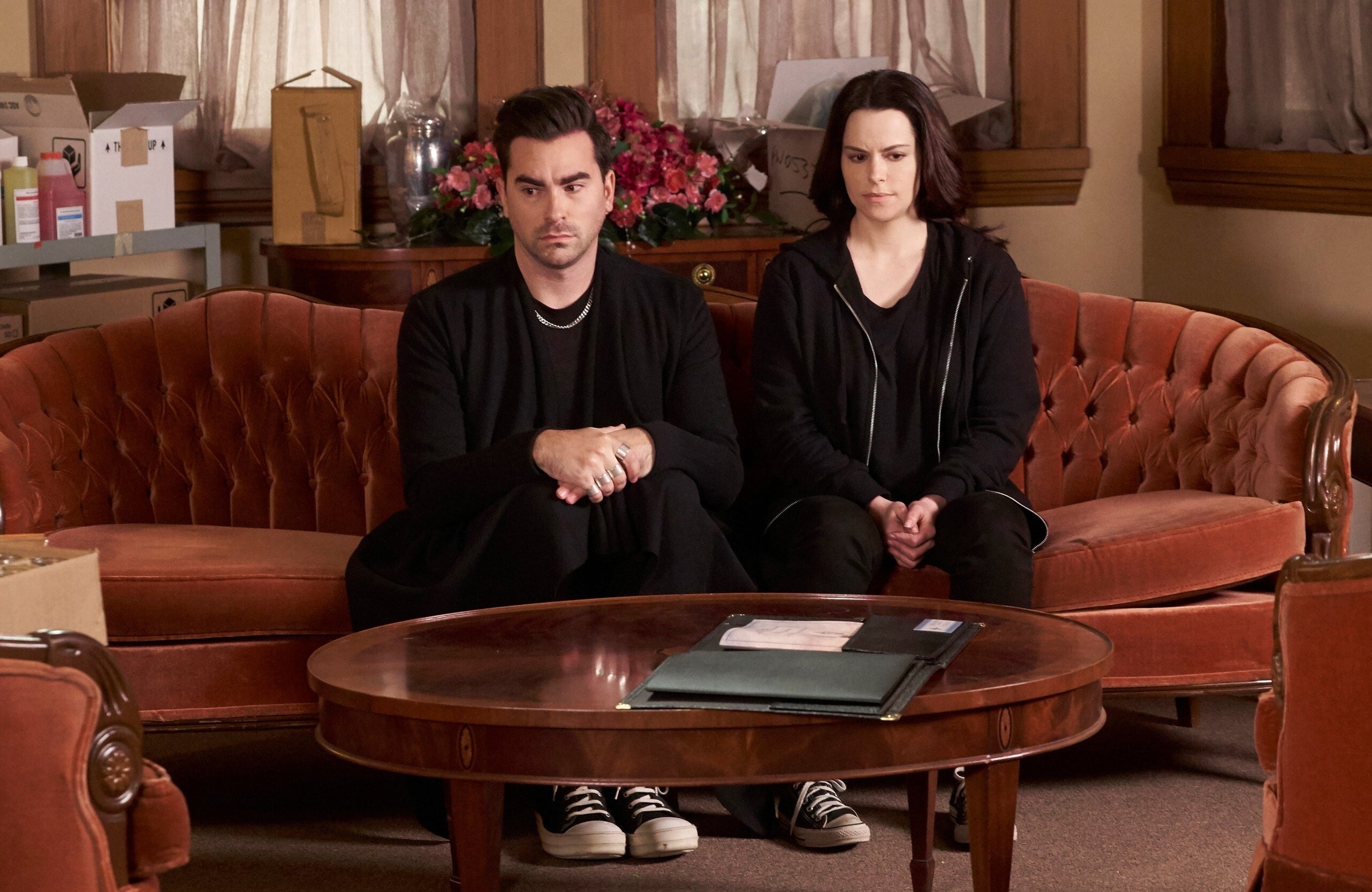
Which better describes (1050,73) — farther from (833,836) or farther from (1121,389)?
(833,836)

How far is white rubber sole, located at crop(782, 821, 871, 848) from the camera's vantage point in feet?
8.46

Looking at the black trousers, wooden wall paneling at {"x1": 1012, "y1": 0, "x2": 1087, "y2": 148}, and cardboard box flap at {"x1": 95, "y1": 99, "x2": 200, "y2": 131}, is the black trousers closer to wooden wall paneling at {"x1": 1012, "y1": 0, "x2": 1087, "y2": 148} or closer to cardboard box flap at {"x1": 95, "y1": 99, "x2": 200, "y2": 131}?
cardboard box flap at {"x1": 95, "y1": 99, "x2": 200, "y2": 131}

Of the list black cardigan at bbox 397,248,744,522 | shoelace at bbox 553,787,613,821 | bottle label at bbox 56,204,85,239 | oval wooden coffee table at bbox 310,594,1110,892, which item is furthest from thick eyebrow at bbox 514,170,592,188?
bottle label at bbox 56,204,85,239

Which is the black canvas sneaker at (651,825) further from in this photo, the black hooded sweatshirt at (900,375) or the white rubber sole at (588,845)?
the black hooded sweatshirt at (900,375)

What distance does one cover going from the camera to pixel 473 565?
2.55 meters

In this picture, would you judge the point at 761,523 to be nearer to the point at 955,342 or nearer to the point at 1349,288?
the point at 955,342

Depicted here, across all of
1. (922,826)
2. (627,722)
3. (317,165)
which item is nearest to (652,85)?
(317,165)

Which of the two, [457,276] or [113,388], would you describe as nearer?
[457,276]

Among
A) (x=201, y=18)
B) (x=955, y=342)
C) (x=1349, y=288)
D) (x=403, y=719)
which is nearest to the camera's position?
(x=403, y=719)

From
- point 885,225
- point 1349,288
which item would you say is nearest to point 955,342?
point 885,225

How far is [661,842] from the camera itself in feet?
8.32

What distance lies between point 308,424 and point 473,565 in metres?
0.84

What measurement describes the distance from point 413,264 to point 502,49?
0.93m

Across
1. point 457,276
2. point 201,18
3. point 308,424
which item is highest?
point 201,18
